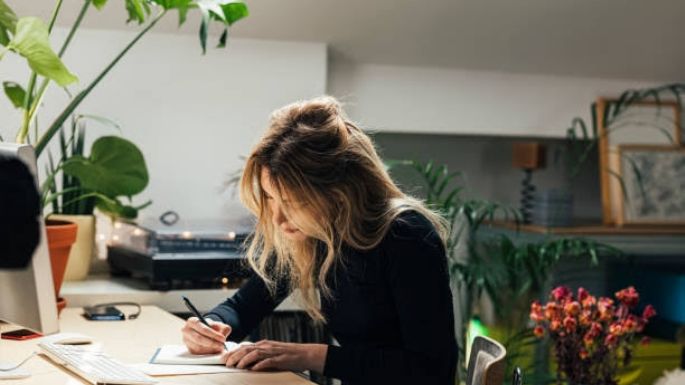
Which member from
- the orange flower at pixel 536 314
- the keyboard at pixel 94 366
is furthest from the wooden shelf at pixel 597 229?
the keyboard at pixel 94 366

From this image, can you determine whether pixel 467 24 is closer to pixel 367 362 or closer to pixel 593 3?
pixel 593 3

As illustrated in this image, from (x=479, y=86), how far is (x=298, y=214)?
2.33 m

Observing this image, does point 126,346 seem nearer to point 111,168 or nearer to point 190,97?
point 111,168

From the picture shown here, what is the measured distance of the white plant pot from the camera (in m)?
3.40

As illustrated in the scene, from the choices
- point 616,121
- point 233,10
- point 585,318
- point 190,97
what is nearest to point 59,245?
point 233,10

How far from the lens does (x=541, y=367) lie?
161 inches

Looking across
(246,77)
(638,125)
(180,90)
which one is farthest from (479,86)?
(180,90)

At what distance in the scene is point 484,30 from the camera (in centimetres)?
417

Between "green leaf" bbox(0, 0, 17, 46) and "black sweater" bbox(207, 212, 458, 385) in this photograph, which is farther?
"green leaf" bbox(0, 0, 17, 46)

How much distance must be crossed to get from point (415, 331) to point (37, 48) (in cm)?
127

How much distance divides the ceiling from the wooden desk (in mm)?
1262

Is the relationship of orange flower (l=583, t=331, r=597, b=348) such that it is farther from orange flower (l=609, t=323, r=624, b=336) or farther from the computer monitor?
the computer monitor

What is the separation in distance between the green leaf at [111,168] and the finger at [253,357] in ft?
3.79

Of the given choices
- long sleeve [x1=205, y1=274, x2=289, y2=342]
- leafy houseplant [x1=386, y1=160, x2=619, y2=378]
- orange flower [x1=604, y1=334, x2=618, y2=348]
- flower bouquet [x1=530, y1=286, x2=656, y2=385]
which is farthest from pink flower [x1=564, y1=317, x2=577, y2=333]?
long sleeve [x1=205, y1=274, x2=289, y2=342]
